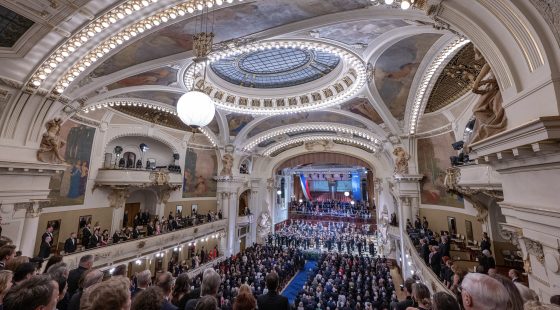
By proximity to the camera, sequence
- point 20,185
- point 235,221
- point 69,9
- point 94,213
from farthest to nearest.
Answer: point 235,221
point 94,213
point 20,185
point 69,9

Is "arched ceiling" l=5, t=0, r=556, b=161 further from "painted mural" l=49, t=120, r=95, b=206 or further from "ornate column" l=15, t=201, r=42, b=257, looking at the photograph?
"ornate column" l=15, t=201, r=42, b=257

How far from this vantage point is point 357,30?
709 centimetres

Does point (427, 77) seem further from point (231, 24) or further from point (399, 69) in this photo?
point (231, 24)

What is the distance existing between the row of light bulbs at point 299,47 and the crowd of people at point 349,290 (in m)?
7.93

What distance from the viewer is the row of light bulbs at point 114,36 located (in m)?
4.86

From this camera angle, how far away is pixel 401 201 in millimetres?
12234

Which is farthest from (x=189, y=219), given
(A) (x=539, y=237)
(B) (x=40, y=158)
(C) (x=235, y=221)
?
(A) (x=539, y=237)

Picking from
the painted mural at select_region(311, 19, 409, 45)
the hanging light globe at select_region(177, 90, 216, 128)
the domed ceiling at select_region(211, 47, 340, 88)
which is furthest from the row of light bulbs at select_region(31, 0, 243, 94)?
the domed ceiling at select_region(211, 47, 340, 88)

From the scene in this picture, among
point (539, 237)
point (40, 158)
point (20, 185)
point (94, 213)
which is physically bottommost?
point (94, 213)

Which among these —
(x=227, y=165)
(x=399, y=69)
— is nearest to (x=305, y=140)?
(x=227, y=165)

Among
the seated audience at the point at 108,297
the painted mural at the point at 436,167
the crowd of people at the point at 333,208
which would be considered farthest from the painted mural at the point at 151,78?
the crowd of people at the point at 333,208

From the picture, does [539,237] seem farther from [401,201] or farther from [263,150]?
[263,150]

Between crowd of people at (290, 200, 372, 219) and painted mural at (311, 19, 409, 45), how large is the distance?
68.6ft

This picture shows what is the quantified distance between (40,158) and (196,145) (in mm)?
10145
